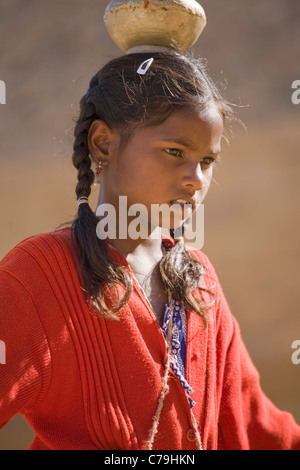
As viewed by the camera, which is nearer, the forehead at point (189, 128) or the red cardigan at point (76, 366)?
the red cardigan at point (76, 366)

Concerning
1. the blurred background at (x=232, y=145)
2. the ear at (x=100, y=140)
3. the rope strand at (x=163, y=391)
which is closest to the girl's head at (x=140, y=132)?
the ear at (x=100, y=140)

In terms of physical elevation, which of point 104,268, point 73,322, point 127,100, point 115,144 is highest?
point 127,100

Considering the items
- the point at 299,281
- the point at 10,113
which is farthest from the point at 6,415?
the point at 10,113

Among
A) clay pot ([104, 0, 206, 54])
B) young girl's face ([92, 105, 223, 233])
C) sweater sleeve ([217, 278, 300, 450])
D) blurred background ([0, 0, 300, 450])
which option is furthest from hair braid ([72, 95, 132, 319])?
blurred background ([0, 0, 300, 450])

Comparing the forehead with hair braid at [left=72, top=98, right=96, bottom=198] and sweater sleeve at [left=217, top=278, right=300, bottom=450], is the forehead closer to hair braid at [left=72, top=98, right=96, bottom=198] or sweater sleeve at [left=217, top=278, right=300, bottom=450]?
hair braid at [left=72, top=98, right=96, bottom=198]

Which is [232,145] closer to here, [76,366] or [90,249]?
[90,249]

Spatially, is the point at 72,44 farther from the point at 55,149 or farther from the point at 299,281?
the point at 299,281

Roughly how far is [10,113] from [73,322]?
367 centimetres

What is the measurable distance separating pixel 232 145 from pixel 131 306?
3358mm

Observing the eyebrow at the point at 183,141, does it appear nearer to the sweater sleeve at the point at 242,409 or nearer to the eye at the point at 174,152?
the eye at the point at 174,152

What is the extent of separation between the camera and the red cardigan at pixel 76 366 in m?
1.56

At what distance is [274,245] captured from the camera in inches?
186

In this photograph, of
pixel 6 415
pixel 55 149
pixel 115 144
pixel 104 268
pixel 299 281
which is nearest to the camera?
pixel 6 415

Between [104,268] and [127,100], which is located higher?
[127,100]
